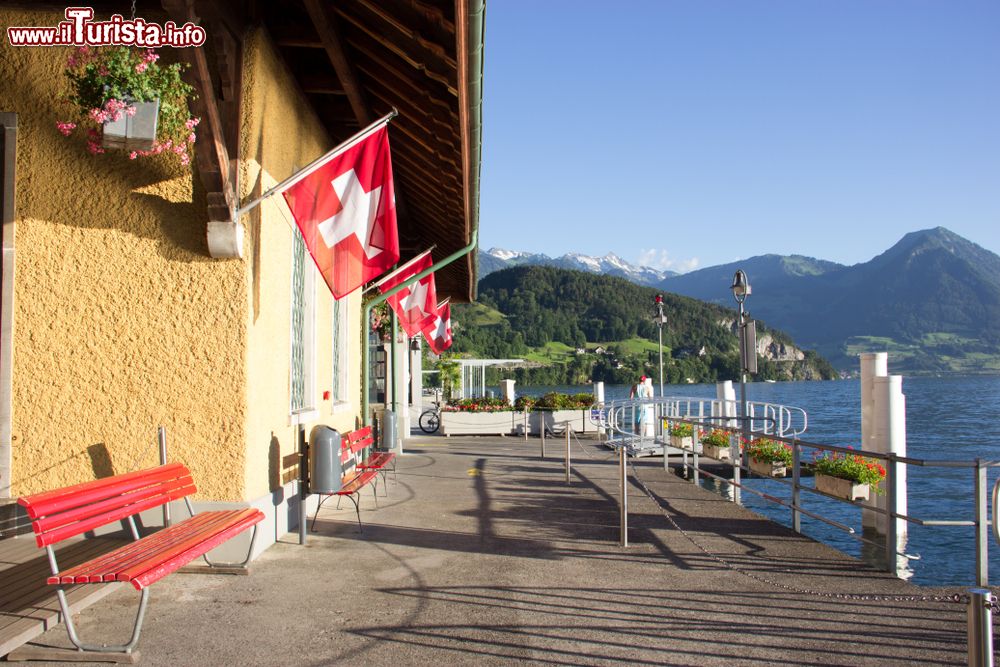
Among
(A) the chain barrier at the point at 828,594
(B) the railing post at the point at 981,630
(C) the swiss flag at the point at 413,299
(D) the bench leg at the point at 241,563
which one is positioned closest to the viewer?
(B) the railing post at the point at 981,630

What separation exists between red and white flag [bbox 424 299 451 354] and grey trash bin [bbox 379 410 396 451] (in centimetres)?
236

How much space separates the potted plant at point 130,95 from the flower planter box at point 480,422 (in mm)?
19514

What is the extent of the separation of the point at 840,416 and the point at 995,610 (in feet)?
198

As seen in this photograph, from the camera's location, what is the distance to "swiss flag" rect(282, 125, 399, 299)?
6.78 m

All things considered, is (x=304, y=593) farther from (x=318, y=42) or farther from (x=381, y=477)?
(x=381, y=477)

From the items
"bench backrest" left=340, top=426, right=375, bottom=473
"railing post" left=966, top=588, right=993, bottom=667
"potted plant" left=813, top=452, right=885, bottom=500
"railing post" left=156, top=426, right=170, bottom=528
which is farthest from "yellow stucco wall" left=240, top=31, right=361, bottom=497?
"potted plant" left=813, top=452, right=885, bottom=500

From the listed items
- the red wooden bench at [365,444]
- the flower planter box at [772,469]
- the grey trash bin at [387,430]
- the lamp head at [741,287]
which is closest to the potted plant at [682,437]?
the lamp head at [741,287]

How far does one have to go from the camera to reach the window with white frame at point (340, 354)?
11.3 meters

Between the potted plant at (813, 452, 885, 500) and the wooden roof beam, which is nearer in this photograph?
the wooden roof beam

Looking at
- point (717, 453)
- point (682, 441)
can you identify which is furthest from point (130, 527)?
point (682, 441)

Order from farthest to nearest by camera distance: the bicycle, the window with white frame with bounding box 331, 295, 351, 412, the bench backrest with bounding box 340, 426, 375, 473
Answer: the bicycle < the window with white frame with bounding box 331, 295, 351, 412 < the bench backrest with bounding box 340, 426, 375, 473

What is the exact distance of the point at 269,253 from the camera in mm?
7375

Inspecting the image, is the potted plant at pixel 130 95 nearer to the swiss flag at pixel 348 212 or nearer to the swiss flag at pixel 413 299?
the swiss flag at pixel 348 212

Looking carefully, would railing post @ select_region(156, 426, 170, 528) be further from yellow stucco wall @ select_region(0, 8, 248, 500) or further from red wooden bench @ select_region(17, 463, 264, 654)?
red wooden bench @ select_region(17, 463, 264, 654)
